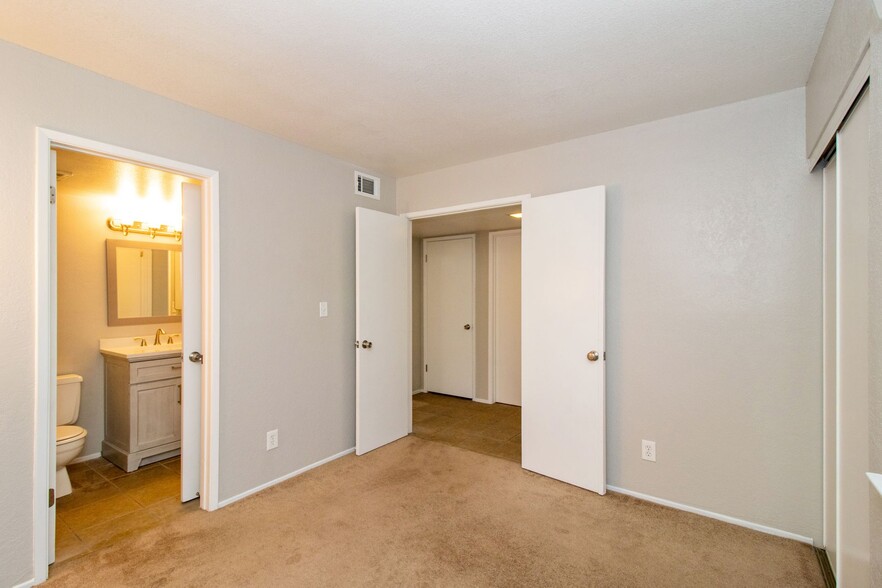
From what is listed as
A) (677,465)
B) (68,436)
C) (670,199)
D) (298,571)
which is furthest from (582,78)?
(68,436)

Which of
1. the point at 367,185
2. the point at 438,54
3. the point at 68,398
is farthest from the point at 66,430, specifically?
the point at 438,54

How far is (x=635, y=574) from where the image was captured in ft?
6.34

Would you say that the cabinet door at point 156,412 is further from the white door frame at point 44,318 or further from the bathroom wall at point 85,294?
the white door frame at point 44,318

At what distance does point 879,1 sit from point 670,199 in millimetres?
1552

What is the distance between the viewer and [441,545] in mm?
2158

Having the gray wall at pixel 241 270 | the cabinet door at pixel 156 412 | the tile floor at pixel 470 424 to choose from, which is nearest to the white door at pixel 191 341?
the gray wall at pixel 241 270

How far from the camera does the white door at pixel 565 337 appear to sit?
8.88 feet

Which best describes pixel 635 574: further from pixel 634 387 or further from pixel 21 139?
pixel 21 139

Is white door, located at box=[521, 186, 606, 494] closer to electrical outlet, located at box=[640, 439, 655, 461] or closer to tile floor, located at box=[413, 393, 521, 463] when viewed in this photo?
electrical outlet, located at box=[640, 439, 655, 461]

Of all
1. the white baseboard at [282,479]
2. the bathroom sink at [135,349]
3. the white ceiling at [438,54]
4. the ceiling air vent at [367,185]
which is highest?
the white ceiling at [438,54]

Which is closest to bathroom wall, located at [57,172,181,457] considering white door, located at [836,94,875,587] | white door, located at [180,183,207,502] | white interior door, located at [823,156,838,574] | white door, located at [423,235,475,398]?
white door, located at [180,183,207,502]

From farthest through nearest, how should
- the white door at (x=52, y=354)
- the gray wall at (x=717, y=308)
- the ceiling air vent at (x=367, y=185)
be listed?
the ceiling air vent at (x=367, y=185)
the gray wall at (x=717, y=308)
the white door at (x=52, y=354)

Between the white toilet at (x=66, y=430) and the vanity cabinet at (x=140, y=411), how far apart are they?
0.75ft

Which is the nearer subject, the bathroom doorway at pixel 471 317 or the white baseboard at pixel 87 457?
the white baseboard at pixel 87 457
